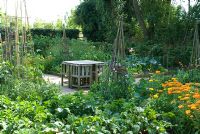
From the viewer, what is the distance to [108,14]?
1569 cm

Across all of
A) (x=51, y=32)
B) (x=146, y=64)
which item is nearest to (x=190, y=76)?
(x=146, y=64)

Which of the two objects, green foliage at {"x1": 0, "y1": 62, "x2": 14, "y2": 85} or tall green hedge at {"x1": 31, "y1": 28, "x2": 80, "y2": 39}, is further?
tall green hedge at {"x1": 31, "y1": 28, "x2": 80, "y2": 39}

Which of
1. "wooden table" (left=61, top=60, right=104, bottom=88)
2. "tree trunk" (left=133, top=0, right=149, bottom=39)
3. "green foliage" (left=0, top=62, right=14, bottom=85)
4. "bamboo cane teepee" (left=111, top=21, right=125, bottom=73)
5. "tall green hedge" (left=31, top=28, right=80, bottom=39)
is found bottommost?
"wooden table" (left=61, top=60, right=104, bottom=88)

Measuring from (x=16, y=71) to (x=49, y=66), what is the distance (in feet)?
15.0

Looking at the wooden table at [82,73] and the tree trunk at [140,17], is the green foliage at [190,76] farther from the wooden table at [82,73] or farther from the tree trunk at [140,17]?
the tree trunk at [140,17]

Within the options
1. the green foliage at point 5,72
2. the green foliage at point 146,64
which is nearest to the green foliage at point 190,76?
the green foliage at point 146,64

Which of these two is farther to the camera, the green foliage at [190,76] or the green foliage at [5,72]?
the green foliage at [190,76]

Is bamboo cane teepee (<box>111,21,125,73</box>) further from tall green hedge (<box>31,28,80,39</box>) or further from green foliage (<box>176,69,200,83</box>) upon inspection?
tall green hedge (<box>31,28,80,39</box>)

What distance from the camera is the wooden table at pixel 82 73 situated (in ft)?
26.2

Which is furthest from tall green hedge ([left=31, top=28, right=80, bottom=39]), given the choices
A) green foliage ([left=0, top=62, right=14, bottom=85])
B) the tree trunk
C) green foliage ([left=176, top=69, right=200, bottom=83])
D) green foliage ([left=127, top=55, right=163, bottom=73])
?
green foliage ([left=0, top=62, right=14, bottom=85])

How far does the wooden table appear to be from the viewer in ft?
26.2

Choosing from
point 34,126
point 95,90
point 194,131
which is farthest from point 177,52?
point 34,126

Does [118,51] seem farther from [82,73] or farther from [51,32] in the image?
[51,32]

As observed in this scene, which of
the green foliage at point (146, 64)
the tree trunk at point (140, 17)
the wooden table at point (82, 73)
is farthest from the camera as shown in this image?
the tree trunk at point (140, 17)
